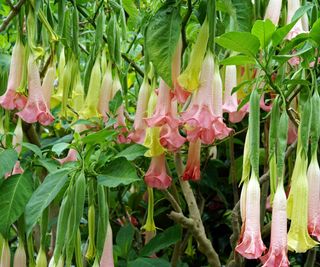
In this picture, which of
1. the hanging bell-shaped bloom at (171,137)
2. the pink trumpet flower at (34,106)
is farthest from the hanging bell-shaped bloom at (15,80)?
the hanging bell-shaped bloom at (171,137)

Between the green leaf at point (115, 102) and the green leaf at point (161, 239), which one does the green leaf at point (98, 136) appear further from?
the green leaf at point (161, 239)

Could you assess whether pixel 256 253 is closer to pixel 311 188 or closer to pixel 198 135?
pixel 311 188

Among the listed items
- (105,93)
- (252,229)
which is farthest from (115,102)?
(252,229)

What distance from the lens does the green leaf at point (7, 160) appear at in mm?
1261

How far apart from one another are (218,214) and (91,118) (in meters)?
1.02

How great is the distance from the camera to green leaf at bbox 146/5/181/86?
1.03 meters

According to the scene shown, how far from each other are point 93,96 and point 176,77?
37 cm

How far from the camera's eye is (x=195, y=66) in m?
1.06

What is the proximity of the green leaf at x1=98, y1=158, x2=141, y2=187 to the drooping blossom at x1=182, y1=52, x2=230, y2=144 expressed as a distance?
0.16 m

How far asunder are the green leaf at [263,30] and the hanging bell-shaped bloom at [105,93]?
491 mm

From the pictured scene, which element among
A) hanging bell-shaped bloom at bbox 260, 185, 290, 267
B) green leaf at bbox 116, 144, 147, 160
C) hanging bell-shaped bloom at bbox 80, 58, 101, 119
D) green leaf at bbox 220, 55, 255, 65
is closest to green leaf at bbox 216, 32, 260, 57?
green leaf at bbox 220, 55, 255, 65

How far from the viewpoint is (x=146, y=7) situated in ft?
5.99

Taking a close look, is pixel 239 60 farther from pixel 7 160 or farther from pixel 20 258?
pixel 20 258

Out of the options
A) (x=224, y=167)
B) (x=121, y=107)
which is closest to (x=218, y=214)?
(x=224, y=167)
